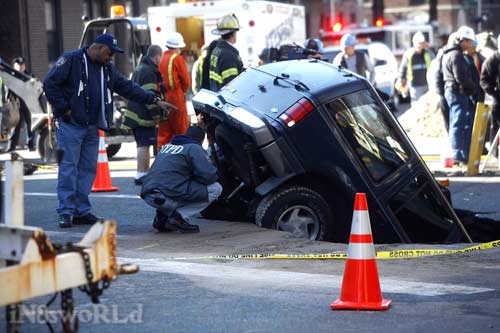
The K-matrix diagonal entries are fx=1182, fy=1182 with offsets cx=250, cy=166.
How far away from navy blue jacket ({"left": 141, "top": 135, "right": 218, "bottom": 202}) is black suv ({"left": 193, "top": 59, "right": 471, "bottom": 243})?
0.32m

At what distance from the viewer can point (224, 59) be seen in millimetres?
13945

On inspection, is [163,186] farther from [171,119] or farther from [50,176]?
[50,176]

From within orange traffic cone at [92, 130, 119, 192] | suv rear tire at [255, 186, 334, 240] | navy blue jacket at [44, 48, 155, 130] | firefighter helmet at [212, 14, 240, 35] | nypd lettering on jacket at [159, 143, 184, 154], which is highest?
firefighter helmet at [212, 14, 240, 35]

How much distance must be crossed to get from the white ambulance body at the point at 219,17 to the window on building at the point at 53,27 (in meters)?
4.59

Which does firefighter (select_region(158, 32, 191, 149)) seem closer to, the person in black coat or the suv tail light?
the person in black coat

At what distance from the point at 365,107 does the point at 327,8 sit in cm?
4434

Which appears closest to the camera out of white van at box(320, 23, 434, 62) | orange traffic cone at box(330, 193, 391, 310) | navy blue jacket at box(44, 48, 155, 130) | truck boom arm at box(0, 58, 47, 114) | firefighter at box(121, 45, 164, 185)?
orange traffic cone at box(330, 193, 391, 310)

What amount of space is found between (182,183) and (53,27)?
2110cm

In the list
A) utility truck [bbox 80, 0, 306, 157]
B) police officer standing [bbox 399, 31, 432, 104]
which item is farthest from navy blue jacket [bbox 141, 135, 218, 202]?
utility truck [bbox 80, 0, 306, 157]

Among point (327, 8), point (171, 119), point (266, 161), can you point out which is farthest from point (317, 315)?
point (327, 8)

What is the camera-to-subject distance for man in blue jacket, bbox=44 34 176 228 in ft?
34.9

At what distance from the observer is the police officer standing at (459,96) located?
15656mm

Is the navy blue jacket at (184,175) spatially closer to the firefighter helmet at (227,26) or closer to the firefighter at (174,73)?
the firefighter helmet at (227,26)

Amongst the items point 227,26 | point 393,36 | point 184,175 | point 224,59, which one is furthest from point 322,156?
point 393,36
